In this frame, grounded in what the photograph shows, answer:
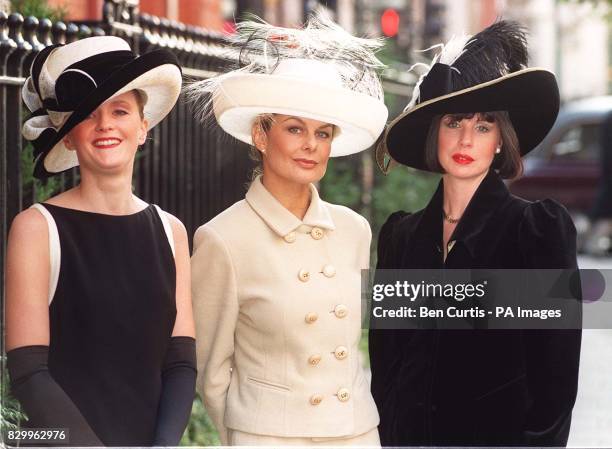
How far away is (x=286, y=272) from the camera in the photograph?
3.74 m

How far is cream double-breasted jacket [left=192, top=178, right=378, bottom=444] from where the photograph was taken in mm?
3705

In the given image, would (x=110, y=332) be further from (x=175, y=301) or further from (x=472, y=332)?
(x=472, y=332)

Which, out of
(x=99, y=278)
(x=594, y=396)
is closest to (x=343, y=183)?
(x=594, y=396)

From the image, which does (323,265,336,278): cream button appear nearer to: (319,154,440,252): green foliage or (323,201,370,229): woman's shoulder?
(323,201,370,229): woman's shoulder

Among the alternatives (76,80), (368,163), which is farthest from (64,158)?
(368,163)

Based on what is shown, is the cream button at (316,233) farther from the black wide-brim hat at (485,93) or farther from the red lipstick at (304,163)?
the black wide-brim hat at (485,93)

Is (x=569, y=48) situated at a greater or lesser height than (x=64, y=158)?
greater

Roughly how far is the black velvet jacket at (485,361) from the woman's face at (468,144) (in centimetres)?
7

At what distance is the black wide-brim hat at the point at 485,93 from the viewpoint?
3.86m

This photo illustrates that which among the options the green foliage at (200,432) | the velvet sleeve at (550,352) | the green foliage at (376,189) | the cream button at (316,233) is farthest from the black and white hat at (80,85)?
the green foliage at (376,189)

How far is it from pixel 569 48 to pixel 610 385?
121 ft

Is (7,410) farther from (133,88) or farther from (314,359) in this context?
(133,88)

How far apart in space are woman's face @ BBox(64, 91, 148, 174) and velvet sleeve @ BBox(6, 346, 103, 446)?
1.64 ft

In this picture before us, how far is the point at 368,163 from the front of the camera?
422 inches
